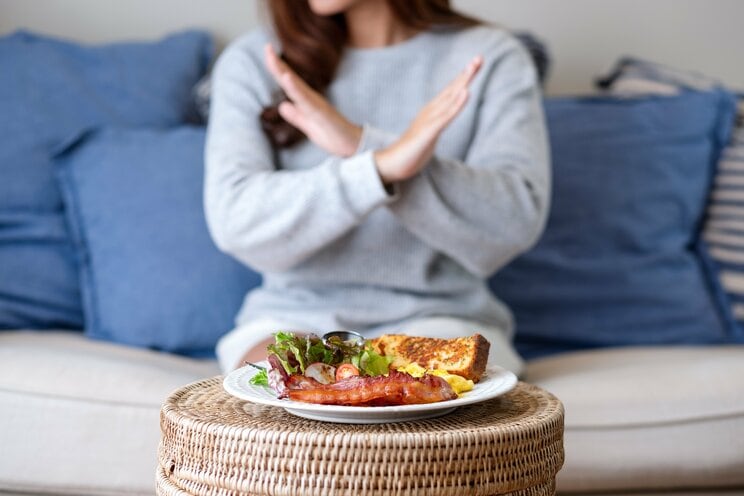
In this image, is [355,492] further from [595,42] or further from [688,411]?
[595,42]

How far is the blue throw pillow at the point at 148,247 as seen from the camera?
1.74 m

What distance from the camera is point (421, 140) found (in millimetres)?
1254

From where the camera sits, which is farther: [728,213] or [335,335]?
[728,213]

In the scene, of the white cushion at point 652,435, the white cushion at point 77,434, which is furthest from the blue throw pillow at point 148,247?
the white cushion at point 652,435

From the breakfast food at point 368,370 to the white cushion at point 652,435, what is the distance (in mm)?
457

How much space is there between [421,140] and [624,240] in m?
0.80

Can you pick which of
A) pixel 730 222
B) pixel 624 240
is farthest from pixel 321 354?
pixel 730 222

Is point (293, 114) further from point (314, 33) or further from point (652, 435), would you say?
point (652, 435)

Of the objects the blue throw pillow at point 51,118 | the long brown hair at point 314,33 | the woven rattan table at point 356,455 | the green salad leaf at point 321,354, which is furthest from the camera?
the blue throw pillow at point 51,118

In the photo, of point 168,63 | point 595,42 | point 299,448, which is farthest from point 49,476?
point 595,42

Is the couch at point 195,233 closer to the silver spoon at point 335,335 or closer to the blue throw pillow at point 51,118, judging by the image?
the blue throw pillow at point 51,118

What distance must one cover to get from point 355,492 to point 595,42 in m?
1.83

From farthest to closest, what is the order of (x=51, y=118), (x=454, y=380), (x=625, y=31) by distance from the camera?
1. (x=625, y=31)
2. (x=51, y=118)
3. (x=454, y=380)

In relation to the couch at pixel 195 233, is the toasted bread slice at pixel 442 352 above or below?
above
